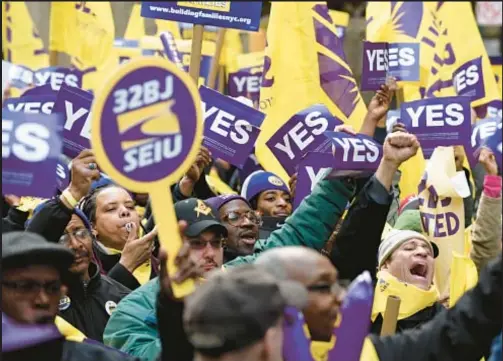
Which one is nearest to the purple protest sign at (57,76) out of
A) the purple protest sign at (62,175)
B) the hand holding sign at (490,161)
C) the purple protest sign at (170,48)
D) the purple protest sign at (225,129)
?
the purple protest sign at (170,48)

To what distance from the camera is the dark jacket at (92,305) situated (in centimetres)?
557

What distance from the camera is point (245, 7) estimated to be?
7.50 meters

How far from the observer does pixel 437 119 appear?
7594 millimetres

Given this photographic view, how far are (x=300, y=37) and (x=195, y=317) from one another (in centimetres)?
570

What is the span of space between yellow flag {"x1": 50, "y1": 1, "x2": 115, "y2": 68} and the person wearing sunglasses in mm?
5476

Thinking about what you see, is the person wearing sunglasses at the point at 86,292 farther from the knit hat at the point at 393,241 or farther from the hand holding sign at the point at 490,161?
the hand holding sign at the point at 490,161

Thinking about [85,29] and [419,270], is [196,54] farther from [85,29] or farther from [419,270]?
[85,29]

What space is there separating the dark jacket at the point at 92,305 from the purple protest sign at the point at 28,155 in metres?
1.33

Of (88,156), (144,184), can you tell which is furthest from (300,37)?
(144,184)

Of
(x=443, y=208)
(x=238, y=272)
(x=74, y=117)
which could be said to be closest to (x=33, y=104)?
(x=74, y=117)

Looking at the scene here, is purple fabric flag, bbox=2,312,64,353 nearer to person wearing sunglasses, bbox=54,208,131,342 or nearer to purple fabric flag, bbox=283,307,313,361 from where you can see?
purple fabric flag, bbox=283,307,313,361

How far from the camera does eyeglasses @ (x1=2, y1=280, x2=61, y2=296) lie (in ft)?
13.1

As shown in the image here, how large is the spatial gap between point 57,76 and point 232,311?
20.9 ft

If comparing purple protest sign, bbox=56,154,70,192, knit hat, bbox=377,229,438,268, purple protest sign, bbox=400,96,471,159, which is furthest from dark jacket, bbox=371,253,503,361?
purple protest sign, bbox=400,96,471,159
